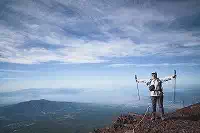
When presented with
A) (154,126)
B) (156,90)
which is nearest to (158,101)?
(156,90)

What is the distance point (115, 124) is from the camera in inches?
839

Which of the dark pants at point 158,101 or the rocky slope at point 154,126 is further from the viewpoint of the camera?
the dark pants at point 158,101

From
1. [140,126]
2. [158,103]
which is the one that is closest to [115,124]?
[140,126]

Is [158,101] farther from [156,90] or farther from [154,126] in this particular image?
[154,126]

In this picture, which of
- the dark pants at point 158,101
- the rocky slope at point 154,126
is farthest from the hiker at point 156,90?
the rocky slope at point 154,126

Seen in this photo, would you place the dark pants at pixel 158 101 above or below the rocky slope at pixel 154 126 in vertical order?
above

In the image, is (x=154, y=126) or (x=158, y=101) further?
(x=158, y=101)

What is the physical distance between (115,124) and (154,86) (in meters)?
6.25

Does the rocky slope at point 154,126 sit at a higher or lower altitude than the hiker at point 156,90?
lower

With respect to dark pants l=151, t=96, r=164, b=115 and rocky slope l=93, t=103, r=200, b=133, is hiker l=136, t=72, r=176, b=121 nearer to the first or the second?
dark pants l=151, t=96, r=164, b=115

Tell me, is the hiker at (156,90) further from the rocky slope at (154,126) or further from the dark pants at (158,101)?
the rocky slope at (154,126)

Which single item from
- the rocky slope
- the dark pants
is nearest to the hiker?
the dark pants

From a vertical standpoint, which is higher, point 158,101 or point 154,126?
point 158,101

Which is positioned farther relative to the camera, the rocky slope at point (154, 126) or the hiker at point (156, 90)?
the hiker at point (156, 90)
